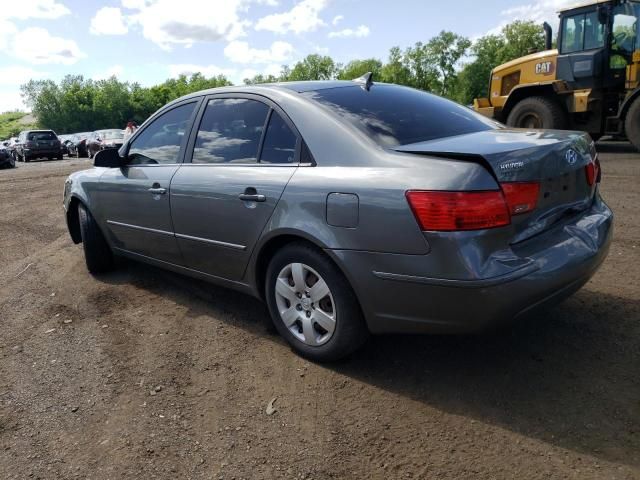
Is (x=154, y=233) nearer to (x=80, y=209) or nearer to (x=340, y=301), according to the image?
(x=80, y=209)

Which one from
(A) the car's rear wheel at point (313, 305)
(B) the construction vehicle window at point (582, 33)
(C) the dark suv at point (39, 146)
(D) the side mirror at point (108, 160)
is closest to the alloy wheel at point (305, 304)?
(A) the car's rear wheel at point (313, 305)

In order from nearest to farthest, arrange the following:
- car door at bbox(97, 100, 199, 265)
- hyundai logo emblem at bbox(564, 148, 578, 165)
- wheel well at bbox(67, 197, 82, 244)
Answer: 1. hyundai logo emblem at bbox(564, 148, 578, 165)
2. car door at bbox(97, 100, 199, 265)
3. wheel well at bbox(67, 197, 82, 244)

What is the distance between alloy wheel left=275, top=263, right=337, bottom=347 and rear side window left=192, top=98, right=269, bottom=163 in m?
0.80

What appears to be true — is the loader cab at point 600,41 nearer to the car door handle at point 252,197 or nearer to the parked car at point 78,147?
the car door handle at point 252,197

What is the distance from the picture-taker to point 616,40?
1093 centimetres

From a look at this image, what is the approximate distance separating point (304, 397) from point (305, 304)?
21.3 inches

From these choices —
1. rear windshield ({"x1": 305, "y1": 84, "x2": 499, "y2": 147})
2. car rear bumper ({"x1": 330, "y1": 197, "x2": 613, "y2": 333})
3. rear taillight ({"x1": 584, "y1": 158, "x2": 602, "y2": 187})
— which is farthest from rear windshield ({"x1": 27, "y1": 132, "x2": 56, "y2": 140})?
rear taillight ({"x1": 584, "y1": 158, "x2": 602, "y2": 187})

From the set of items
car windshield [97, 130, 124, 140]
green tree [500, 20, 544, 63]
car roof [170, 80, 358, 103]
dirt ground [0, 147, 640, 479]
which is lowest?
dirt ground [0, 147, 640, 479]

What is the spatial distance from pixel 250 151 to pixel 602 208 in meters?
2.20

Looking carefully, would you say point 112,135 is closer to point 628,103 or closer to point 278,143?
point 628,103

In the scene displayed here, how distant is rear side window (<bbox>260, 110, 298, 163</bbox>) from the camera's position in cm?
324

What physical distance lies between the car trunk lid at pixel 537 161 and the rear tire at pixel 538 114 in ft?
30.5

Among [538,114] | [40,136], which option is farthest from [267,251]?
[40,136]

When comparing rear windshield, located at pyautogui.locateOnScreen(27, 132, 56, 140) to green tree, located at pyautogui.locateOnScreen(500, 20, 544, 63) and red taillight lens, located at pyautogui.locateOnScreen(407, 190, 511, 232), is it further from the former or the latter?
green tree, located at pyautogui.locateOnScreen(500, 20, 544, 63)
